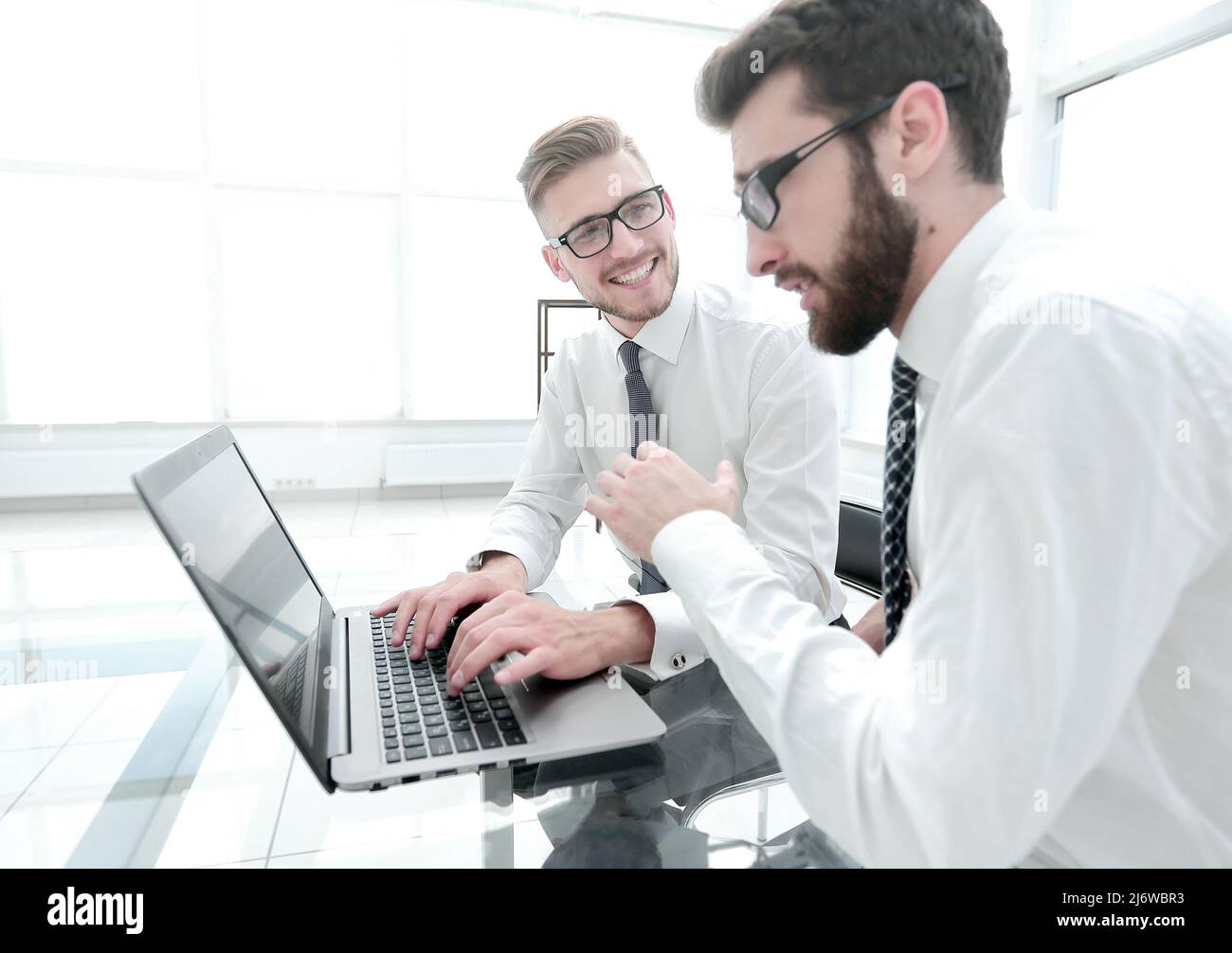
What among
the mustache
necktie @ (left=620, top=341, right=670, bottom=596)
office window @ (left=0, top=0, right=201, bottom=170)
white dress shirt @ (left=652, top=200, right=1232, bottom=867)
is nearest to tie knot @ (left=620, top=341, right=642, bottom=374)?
necktie @ (left=620, top=341, right=670, bottom=596)

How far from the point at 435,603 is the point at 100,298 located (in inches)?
230

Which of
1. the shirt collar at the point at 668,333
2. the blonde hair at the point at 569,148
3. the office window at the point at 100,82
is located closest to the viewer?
the blonde hair at the point at 569,148

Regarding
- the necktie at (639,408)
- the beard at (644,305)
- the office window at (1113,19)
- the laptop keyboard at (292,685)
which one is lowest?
the laptop keyboard at (292,685)

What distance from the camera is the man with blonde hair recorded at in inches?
54.0

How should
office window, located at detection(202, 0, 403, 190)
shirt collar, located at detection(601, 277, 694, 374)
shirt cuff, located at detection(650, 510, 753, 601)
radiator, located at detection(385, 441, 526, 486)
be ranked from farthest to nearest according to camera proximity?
1. radiator, located at detection(385, 441, 526, 486)
2. office window, located at detection(202, 0, 403, 190)
3. shirt collar, located at detection(601, 277, 694, 374)
4. shirt cuff, located at detection(650, 510, 753, 601)

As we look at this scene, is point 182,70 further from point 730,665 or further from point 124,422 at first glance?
point 730,665

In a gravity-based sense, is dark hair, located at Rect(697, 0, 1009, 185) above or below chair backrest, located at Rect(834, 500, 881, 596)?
above

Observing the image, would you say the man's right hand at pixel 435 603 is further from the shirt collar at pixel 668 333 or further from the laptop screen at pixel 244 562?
the shirt collar at pixel 668 333

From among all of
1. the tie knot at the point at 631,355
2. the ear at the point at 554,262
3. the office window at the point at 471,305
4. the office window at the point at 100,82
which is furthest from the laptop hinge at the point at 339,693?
the office window at the point at 100,82

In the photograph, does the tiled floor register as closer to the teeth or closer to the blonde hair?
the teeth

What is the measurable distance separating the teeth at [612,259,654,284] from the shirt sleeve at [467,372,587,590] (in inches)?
12.4

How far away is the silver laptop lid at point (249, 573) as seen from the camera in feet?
2.32
